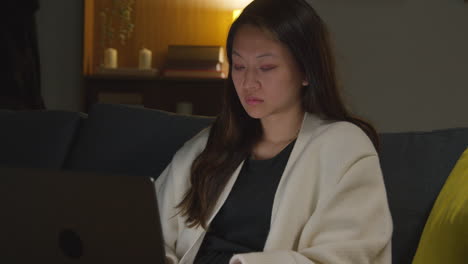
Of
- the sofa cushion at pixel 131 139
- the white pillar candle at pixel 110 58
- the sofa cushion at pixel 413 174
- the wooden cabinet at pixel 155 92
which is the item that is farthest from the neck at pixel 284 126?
the white pillar candle at pixel 110 58

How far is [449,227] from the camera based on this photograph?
1318mm

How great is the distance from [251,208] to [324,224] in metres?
0.21

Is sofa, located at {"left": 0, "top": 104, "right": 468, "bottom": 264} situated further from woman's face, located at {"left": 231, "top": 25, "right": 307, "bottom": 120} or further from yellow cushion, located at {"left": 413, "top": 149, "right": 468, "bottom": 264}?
woman's face, located at {"left": 231, "top": 25, "right": 307, "bottom": 120}

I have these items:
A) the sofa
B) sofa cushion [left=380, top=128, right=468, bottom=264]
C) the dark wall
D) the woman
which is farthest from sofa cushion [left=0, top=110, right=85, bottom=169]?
the dark wall

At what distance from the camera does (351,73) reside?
356 cm

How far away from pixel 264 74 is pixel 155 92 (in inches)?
96.5

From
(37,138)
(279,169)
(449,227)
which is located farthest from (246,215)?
(37,138)

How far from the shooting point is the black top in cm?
146

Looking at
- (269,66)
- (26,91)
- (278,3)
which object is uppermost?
(278,3)

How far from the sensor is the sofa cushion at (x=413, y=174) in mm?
1551

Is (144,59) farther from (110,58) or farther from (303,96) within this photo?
(303,96)

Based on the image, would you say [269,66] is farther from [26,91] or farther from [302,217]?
[26,91]

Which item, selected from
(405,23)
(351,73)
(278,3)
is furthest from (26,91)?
(278,3)

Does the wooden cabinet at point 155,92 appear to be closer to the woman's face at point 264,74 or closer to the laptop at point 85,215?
the woman's face at point 264,74
